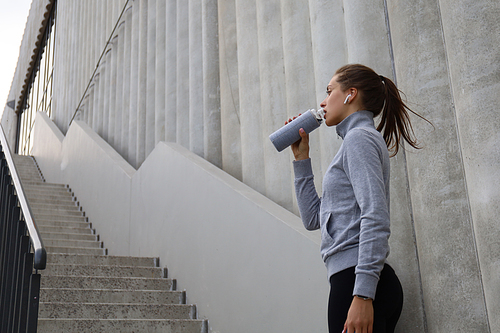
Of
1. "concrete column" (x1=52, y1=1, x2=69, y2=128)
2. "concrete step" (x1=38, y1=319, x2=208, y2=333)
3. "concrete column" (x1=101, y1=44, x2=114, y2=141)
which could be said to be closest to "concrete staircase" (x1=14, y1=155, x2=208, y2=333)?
"concrete step" (x1=38, y1=319, x2=208, y2=333)

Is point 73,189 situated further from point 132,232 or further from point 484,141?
point 484,141

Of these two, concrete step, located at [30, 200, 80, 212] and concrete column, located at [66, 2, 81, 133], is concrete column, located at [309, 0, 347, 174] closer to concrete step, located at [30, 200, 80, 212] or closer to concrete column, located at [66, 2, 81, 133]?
concrete step, located at [30, 200, 80, 212]

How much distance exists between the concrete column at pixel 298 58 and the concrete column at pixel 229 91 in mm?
999

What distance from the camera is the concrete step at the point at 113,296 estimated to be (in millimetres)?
4043

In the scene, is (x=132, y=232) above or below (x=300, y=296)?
above

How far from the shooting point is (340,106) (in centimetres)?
187

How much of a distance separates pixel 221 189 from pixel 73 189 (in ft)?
19.2

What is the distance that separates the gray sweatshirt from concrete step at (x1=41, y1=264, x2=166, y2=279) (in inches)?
134

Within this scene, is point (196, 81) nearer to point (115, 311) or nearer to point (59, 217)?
point (115, 311)

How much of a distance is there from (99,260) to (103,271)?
36 centimetres

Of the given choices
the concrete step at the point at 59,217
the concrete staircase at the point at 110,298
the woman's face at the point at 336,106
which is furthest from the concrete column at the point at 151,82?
the woman's face at the point at 336,106

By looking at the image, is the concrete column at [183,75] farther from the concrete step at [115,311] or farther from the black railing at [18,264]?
the black railing at [18,264]

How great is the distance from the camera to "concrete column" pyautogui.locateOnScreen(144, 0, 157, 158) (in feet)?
22.6

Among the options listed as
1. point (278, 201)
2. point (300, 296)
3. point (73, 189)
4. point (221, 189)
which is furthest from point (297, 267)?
point (73, 189)
